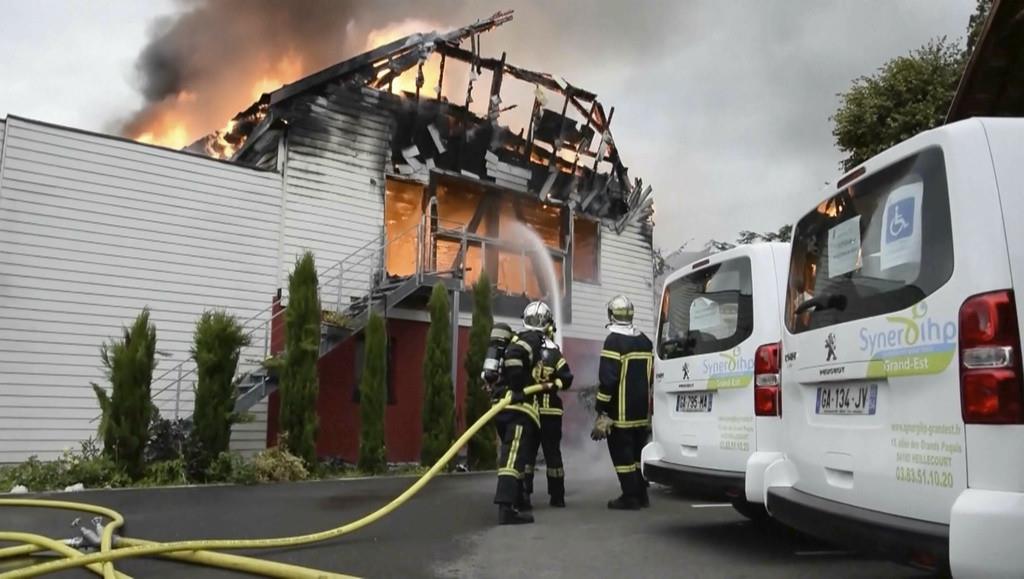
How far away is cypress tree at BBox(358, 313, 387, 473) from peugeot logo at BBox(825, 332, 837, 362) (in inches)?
336

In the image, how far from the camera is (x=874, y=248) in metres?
3.44

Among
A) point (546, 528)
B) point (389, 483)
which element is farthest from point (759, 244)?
point (389, 483)

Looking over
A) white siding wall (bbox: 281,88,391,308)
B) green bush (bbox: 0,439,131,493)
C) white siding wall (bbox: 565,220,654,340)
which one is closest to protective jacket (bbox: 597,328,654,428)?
green bush (bbox: 0,439,131,493)

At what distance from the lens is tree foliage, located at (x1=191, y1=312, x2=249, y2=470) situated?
971cm

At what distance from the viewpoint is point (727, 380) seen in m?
5.22

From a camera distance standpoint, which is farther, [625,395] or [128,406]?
[128,406]

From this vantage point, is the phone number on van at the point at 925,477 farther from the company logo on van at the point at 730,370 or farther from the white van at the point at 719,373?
the company logo on van at the point at 730,370

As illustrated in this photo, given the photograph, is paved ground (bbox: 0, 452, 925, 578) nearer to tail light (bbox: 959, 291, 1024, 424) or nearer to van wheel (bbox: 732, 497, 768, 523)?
van wheel (bbox: 732, 497, 768, 523)

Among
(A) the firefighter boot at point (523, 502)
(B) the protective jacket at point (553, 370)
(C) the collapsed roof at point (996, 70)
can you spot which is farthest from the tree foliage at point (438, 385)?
(C) the collapsed roof at point (996, 70)

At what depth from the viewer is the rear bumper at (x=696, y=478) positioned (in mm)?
4961

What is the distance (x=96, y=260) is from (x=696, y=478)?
30.4ft

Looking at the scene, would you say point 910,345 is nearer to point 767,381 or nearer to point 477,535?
point 767,381

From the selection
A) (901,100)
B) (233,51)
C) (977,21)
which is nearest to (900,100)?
(901,100)

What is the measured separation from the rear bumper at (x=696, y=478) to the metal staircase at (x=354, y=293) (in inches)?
266
